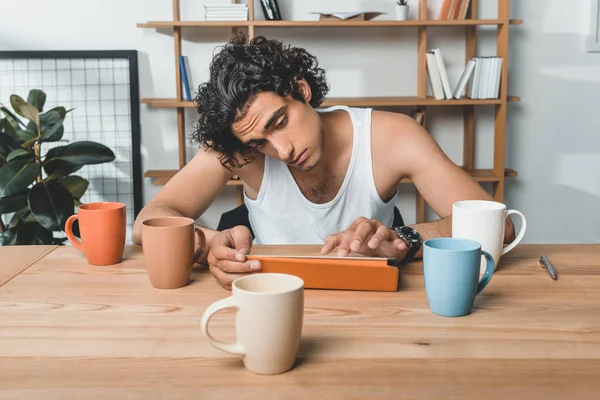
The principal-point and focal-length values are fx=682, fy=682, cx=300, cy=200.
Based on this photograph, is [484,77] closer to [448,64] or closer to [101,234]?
[448,64]

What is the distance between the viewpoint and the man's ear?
1.69 m

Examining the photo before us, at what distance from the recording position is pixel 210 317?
76 centimetres

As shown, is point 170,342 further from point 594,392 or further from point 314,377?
point 594,392

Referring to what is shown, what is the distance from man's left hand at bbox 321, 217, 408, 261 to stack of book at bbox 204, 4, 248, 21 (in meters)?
2.05

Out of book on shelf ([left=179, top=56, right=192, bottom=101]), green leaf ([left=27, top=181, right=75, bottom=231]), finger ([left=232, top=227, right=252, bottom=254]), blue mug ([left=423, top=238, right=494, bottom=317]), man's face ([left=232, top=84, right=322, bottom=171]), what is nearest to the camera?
Answer: blue mug ([left=423, top=238, right=494, bottom=317])

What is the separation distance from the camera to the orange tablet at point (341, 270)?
104 centimetres

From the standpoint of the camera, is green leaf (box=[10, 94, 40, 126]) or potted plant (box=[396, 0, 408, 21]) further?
potted plant (box=[396, 0, 408, 21])

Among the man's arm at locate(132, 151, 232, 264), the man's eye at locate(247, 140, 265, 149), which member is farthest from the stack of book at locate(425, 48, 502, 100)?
the man's eye at locate(247, 140, 265, 149)

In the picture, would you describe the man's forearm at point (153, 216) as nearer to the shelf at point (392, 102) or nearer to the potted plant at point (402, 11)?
the shelf at point (392, 102)

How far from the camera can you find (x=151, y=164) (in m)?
3.35

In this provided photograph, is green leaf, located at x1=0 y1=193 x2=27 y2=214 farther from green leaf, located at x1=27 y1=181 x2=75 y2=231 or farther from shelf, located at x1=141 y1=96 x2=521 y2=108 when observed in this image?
shelf, located at x1=141 y1=96 x2=521 y2=108

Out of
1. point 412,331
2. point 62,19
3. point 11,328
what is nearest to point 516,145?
point 62,19

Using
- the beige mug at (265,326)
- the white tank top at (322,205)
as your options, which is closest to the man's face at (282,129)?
the white tank top at (322,205)

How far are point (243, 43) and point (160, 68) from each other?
1.59 meters
